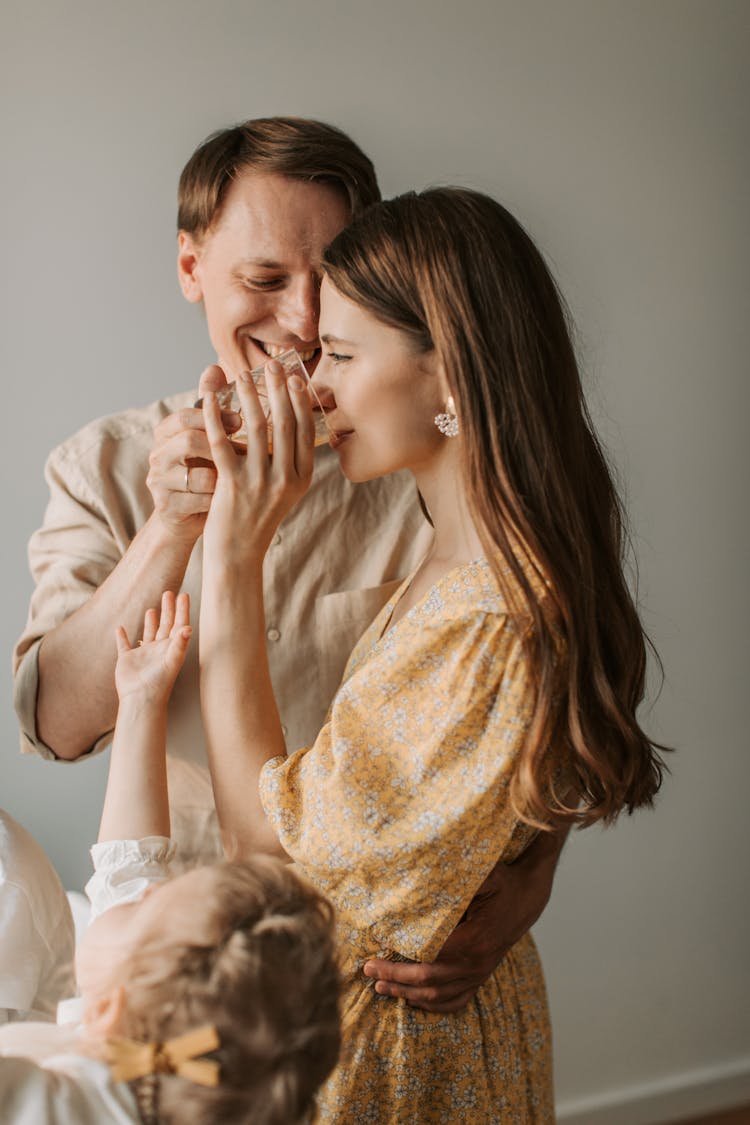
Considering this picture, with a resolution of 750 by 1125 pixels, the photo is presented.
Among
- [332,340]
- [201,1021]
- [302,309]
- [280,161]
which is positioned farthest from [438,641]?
[280,161]

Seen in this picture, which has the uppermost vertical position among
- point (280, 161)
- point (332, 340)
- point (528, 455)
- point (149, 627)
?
point (280, 161)

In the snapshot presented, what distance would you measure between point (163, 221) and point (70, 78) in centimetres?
26

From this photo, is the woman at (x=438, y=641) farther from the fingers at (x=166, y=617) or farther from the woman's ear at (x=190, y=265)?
the woman's ear at (x=190, y=265)

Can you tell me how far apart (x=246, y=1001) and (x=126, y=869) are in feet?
1.09

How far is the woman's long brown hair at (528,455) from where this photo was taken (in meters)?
1.08

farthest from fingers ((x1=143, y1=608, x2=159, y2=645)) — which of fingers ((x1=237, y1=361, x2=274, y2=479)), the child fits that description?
the child

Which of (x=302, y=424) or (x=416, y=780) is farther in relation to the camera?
(x=302, y=424)

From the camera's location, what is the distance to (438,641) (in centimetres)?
107

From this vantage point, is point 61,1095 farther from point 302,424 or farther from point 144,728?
point 302,424

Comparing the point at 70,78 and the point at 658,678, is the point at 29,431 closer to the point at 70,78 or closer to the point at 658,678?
the point at 70,78

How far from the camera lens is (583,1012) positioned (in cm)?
246

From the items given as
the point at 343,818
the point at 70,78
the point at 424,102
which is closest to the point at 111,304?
the point at 70,78

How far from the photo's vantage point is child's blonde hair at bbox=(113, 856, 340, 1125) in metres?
0.70

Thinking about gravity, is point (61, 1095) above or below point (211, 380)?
below
